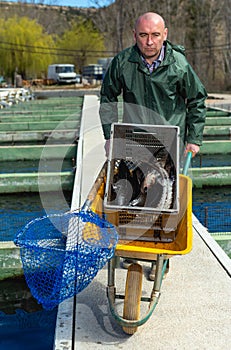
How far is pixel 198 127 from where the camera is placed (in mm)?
3729

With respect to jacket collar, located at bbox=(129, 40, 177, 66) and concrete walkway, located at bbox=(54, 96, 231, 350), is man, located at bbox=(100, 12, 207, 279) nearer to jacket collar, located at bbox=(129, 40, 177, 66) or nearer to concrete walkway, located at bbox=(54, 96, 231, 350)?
jacket collar, located at bbox=(129, 40, 177, 66)

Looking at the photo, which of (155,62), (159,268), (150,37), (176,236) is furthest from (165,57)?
(159,268)

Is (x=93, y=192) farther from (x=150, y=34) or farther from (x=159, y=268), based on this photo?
(x=150, y=34)

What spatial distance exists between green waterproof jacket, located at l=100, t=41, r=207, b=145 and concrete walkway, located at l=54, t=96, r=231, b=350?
98 cm

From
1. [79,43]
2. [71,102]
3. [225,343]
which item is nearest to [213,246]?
[225,343]

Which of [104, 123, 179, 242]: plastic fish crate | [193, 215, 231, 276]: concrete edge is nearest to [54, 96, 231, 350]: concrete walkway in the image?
[193, 215, 231, 276]: concrete edge

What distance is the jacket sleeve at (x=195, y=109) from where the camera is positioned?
3.60 meters

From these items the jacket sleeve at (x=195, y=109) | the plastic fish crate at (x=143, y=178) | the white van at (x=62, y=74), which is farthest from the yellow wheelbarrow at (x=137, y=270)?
the white van at (x=62, y=74)

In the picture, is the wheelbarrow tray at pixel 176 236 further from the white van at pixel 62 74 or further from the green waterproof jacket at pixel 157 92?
the white van at pixel 62 74

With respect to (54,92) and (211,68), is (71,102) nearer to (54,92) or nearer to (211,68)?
(54,92)

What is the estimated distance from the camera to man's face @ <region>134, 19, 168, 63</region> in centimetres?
334

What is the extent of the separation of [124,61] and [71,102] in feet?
59.7

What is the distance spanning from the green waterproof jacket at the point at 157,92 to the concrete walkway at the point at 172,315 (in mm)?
978

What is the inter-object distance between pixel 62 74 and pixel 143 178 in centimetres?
3950
